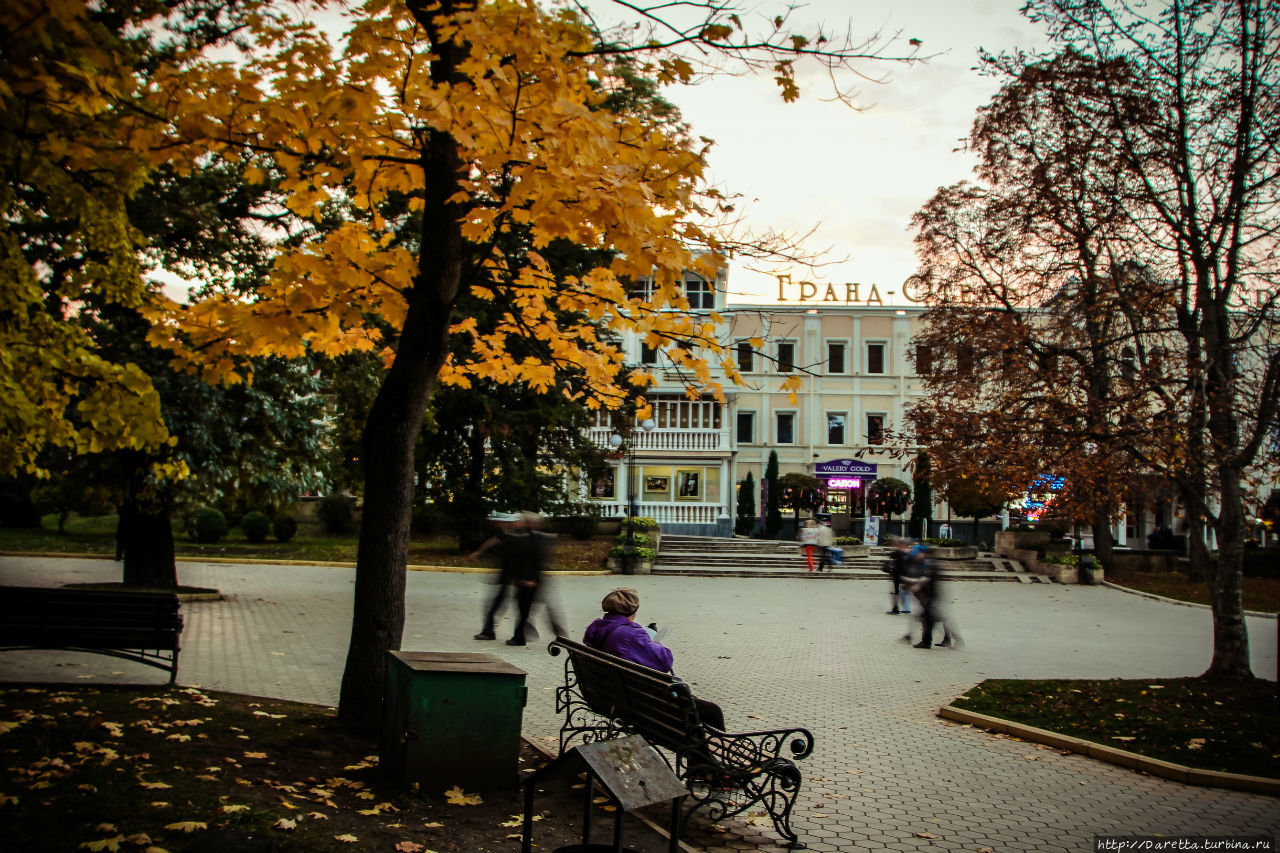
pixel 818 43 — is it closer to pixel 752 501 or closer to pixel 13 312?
pixel 13 312

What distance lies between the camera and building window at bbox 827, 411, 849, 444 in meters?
46.8

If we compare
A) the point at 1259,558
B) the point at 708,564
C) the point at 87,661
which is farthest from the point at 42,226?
the point at 1259,558

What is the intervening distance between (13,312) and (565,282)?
4476 millimetres

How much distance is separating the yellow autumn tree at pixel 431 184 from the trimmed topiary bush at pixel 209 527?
89.0 ft

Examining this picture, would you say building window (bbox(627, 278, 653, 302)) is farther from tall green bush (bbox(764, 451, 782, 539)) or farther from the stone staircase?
tall green bush (bbox(764, 451, 782, 539))

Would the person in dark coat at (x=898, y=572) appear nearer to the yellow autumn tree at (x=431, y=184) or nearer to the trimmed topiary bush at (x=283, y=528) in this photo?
the yellow autumn tree at (x=431, y=184)

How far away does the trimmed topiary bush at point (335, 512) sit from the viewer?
3759 cm

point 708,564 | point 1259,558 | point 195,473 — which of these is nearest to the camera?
point 195,473

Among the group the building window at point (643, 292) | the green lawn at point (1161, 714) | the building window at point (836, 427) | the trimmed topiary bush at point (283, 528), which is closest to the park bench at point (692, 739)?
the building window at point (643, 292)

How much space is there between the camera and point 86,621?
8164 mm

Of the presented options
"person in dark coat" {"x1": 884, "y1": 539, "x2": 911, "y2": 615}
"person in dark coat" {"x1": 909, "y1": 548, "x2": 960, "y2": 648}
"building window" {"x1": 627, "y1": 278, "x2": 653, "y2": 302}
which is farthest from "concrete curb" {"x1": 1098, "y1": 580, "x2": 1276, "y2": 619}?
"building window" {"x1": 627, "y1": 278, "x2": 653, "y2": 302}

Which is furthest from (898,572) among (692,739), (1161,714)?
(692,739)

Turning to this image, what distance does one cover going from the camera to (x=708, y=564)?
95.6 ft

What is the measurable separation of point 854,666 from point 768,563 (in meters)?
17.7
